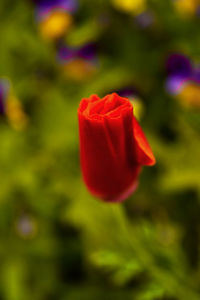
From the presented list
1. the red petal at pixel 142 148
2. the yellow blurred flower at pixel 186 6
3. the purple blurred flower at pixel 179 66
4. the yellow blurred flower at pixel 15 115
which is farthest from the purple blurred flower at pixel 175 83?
the red petal at pixel 142 148

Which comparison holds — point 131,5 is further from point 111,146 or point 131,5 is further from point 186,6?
point 111,146

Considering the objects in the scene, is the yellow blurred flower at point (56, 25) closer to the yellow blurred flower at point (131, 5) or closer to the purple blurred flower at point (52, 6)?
the purple blurred flower at point (52, 6)

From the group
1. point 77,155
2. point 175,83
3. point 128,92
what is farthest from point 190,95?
point 77,155

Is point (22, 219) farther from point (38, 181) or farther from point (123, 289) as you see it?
point (123, 289)

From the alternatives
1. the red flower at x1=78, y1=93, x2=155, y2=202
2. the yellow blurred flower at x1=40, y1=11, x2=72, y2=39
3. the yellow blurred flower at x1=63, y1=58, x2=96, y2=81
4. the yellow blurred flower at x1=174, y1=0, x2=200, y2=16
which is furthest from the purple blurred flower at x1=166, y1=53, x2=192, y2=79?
the red flower at x1=78, y1=93, x2=155, y2=202

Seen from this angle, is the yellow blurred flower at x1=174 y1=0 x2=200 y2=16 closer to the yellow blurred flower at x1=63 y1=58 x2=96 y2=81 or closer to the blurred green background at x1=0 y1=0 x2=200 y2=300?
the blurred green background at x1=0 y1=0 x2=200 y2=300

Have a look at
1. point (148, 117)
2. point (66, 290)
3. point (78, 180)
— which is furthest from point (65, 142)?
point (66, 290)
